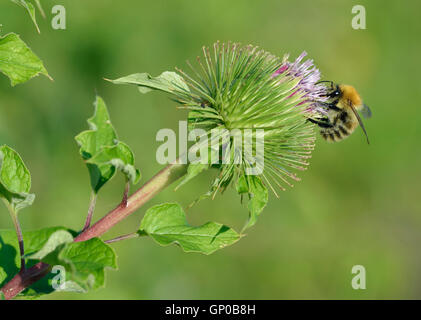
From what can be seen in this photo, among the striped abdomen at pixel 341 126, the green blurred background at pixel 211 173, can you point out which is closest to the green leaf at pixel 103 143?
the striped abdomen at pixel 341 126

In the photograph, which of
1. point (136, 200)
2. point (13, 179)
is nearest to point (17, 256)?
point (13, 179)

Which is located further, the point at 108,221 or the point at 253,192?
the point at 253,192

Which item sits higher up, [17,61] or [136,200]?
[17,61]

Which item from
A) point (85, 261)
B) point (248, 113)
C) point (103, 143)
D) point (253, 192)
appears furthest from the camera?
point (248, 113)

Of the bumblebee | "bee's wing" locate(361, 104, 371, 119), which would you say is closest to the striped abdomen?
the bumblebee

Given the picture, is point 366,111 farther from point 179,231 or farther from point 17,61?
point 17,61

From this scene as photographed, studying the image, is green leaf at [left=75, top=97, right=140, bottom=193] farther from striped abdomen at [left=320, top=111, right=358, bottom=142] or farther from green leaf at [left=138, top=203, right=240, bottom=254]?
striped abdomen at [left=320, top=111, right=358, bottom=142]

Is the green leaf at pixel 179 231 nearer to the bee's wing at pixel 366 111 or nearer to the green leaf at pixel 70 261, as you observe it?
the green leaf at pixel 70 261
